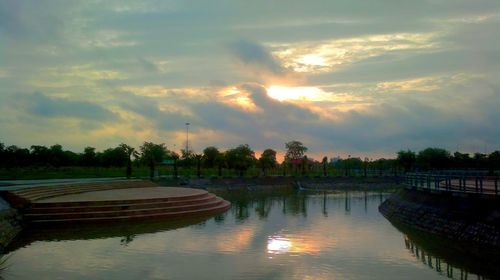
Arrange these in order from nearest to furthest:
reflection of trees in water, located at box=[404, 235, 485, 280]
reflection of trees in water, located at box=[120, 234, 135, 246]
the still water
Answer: the still water
reflection of trees in water, located at box=[404, 235, 485, 280]
reflection of trees in water, located at box=[120, 234, 135, 246]

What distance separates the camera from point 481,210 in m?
19.0

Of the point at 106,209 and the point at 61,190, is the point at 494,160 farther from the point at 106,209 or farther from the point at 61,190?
the point at 106,209

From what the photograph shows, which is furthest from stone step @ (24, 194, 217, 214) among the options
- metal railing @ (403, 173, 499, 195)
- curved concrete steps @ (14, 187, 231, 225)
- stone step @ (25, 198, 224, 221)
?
metal railing @ (403, 173, 499, 195)

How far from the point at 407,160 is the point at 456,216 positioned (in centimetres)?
8022

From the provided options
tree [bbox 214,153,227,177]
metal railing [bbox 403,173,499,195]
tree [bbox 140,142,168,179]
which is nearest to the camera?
metal railing [bbox 403,173,499,195]

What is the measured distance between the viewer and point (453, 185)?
2547 cm

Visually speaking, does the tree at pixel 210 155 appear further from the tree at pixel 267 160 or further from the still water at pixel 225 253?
the still water at pixel 225 253

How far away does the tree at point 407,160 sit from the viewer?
318 ft

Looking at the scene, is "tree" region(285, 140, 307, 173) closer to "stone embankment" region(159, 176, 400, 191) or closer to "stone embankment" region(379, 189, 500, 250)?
"stone embankment" region(159, 176, 400, 191)

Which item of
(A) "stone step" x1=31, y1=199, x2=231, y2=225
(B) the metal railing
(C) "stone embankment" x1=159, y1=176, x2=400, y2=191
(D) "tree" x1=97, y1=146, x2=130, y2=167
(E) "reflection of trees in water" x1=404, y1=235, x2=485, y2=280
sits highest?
(D) "tree" x1=97, y1=146, x2=130, y2=167

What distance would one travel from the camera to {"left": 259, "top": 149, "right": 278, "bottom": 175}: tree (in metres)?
91.4

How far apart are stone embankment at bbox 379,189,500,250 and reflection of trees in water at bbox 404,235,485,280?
71.3 inches

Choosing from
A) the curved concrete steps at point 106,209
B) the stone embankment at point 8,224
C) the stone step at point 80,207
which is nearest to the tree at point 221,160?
the curved concrete steps at point 106,209

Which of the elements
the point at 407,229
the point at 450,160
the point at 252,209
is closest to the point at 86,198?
the point at 252,209
